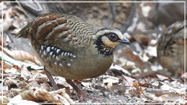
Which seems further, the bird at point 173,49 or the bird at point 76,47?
the bird at point 173,49

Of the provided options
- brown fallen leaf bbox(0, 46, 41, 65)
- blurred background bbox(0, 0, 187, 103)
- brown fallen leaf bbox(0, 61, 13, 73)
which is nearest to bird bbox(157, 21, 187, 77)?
blurred background bbox(0, 0, 187, 103)

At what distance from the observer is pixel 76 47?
10.8 feet

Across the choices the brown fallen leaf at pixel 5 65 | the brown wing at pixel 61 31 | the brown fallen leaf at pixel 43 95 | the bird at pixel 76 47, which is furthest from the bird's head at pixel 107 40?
the brown fallen leaf at pixel 5 65

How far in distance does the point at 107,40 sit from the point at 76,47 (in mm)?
357

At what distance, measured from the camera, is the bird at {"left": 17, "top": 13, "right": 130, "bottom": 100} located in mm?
3266

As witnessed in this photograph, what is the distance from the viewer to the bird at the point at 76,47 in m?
3.27

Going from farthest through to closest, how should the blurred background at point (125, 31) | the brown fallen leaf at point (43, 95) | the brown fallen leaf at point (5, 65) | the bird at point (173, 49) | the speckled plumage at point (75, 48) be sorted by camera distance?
the bird at point (173, 49) < the blurred background at point (125, 31) < the brown fallen leaf at point (5, 65) < the speckled plumage at point (75, 48) < the brown fallen leaf at point (43, 95)

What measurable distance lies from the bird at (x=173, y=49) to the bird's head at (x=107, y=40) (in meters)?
3.17

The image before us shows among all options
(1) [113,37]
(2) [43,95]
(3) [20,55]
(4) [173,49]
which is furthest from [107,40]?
(4) [173,49]

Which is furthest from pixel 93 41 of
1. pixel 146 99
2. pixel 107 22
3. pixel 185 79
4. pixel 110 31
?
pixel 107 22

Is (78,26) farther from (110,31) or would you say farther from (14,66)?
(14,66)

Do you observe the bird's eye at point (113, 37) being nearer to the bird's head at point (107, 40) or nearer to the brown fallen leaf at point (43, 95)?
the bird's head at point (107, 40)

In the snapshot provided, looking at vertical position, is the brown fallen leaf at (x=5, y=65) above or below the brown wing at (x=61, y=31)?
below

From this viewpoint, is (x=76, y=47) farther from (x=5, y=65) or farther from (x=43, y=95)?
(x=5, y=65)
